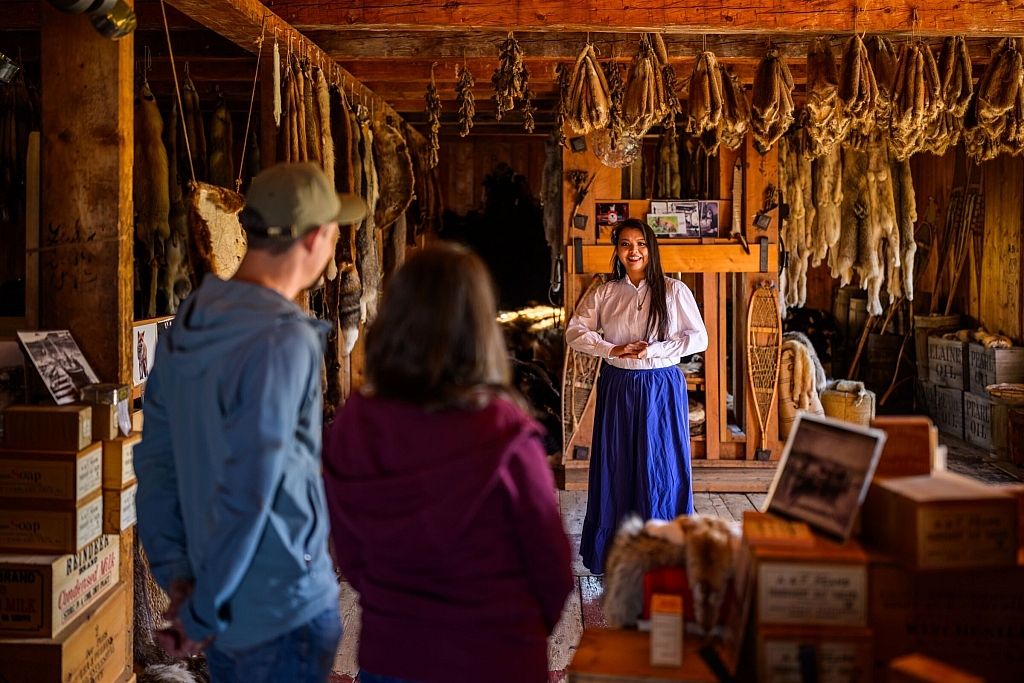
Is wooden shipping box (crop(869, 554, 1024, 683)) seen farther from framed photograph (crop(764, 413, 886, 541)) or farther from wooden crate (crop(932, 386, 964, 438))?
wooden crate (crop(932, 386, 964, 438))

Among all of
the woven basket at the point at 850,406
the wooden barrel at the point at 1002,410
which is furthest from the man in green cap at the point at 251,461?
the wooden barrel at the point at 1002,410

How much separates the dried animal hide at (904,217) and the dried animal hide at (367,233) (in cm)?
456

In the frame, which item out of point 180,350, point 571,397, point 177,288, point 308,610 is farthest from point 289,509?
point 571,397

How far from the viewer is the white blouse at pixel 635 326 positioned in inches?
179

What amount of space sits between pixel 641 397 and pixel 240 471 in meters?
3.00

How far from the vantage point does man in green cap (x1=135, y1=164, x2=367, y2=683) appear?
179 cm

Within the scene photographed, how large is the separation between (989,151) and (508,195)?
5.33m

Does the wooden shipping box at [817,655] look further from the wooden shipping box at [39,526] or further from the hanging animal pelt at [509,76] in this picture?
the hanging animal pelt at [509,76]

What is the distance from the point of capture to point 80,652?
2770mm

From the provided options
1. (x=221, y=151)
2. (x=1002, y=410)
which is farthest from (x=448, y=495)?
(x=1002, y=410)

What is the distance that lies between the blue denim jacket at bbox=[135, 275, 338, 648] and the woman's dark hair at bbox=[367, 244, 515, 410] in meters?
0.21

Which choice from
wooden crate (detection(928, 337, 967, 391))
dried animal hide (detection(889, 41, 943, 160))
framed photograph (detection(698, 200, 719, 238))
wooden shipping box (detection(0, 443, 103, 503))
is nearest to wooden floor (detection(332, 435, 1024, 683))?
wooden crate (detection(928, 337, 967, 391))

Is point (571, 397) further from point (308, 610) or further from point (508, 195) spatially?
point (308, 610)

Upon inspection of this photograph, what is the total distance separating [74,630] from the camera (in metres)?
2.74
